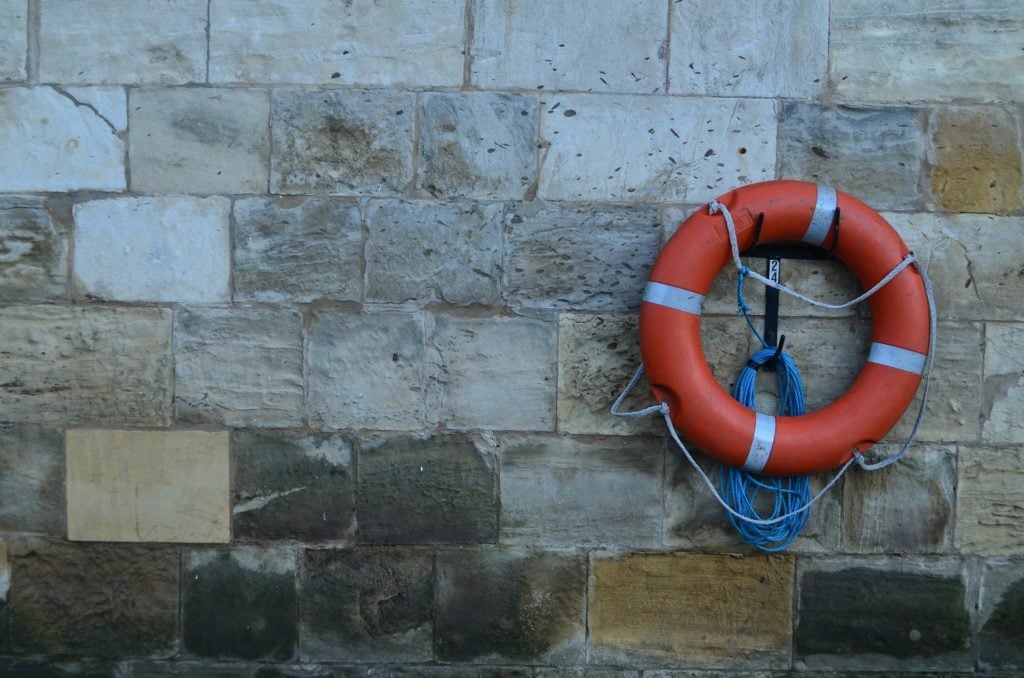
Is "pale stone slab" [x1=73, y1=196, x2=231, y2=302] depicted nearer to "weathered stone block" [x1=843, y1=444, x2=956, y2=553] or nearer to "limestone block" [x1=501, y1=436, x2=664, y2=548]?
"limestone block" [x1=501, y1=436, x2=664, y2=548]

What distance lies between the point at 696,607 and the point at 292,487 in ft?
4.25

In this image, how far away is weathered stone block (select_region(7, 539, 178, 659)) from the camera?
2867mm

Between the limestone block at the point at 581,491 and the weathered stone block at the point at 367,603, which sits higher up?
the limestone block at the point at 581,491

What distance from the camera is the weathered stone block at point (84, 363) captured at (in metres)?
2.83

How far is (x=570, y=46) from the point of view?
110 inches

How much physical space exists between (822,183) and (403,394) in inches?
55.8

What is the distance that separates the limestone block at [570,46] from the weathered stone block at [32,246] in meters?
1.36

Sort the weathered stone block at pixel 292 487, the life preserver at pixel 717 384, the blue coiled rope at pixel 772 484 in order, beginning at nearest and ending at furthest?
the life preserver at pixel 717 384 → the blue coiled rope at pixel 772 484 → the weathered stone block at pixel 292 487

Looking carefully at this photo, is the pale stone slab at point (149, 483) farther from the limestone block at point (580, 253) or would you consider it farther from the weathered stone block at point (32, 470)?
the limestone block at point (580, 253)

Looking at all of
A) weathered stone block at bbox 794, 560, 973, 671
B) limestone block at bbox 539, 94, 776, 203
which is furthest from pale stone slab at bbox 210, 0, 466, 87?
weathered stone block at bbox 794, 560, 973, 671

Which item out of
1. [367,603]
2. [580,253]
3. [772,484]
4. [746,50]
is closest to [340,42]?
[580,253]

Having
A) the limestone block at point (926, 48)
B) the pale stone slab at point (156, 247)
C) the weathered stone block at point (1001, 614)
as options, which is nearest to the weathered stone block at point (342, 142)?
the pale stone slab at point (156, 247)

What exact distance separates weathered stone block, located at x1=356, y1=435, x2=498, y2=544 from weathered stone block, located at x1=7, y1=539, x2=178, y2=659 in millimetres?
667

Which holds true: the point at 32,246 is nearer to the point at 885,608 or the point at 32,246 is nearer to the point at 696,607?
Answer: the point at 696,607
